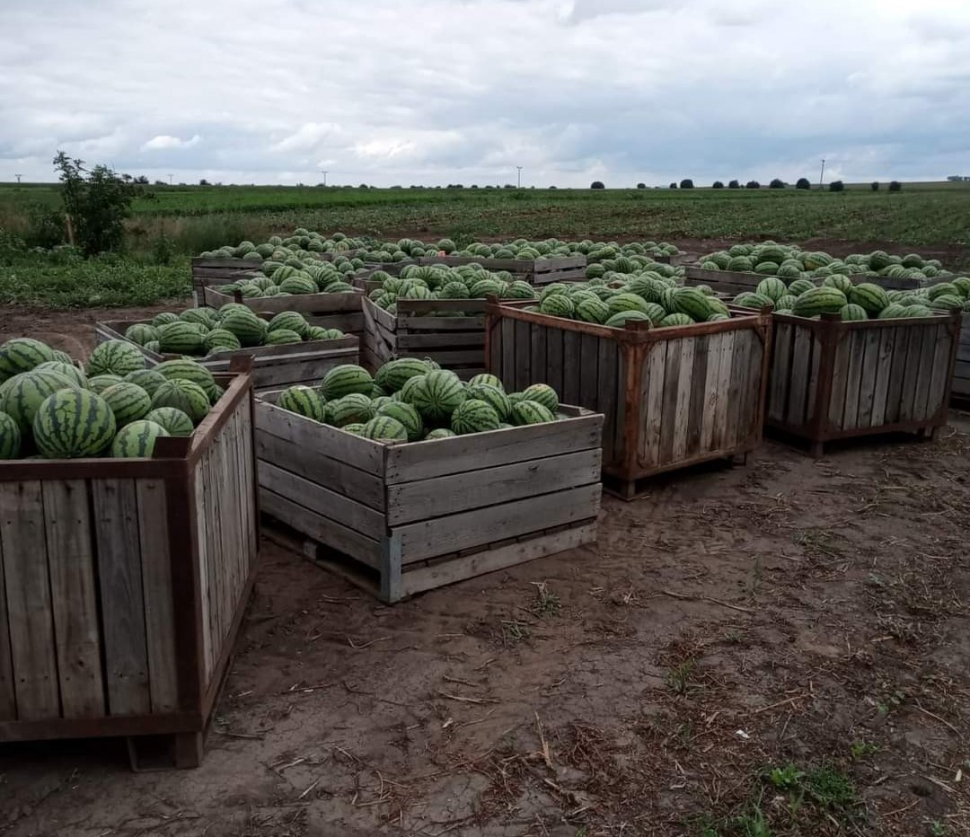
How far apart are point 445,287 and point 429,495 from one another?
4.93m

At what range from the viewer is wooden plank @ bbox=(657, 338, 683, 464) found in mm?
6887

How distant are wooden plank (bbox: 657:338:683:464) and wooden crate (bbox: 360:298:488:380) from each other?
2487mm

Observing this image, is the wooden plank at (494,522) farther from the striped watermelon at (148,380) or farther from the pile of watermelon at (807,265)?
the pile of watermelon at (807,265)

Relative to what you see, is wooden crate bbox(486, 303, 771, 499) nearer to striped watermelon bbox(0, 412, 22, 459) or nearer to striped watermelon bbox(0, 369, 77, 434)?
striped watermelon bbox(0, 369, 77, 434)

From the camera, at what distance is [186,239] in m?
23.8

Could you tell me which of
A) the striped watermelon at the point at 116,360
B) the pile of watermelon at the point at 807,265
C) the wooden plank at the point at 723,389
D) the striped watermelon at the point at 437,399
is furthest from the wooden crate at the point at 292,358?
the pile of watermelon at the point at 807,265

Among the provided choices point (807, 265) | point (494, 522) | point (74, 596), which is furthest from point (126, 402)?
point (807, 265)

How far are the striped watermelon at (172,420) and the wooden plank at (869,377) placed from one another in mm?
6241

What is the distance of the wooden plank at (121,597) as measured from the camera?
11.0 ft

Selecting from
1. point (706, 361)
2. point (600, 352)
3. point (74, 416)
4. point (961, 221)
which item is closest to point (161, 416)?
point (74, 416)

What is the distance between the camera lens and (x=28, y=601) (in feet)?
11.1

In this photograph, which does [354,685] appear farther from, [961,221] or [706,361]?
[961,221]

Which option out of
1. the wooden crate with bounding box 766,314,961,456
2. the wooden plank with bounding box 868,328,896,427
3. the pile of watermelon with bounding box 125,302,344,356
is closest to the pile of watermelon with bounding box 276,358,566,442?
the pile of watermelon with bounding box 125,302,344,356

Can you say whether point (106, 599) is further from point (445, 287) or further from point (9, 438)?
point (445, 287)
